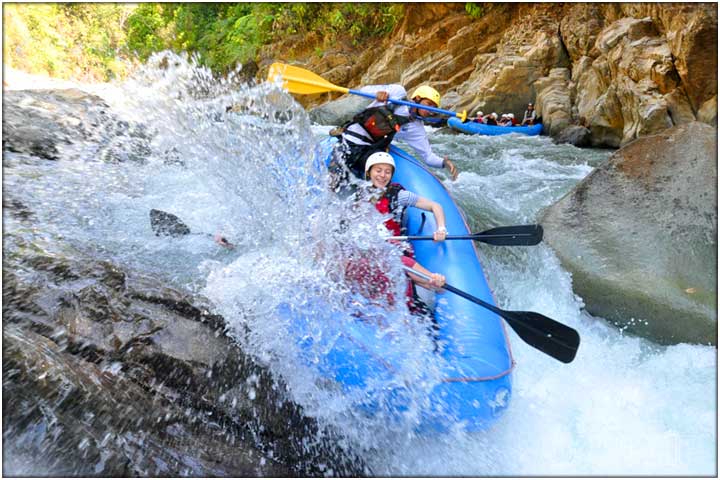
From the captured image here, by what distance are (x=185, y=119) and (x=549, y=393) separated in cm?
283

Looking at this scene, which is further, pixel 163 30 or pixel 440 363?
pixel 163 30

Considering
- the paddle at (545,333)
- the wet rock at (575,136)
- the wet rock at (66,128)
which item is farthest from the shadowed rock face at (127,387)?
the wet rock at (575,136)

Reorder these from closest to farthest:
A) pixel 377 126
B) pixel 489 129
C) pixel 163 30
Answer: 1. pixel 377 126
2. pixel 489 129
3. pixel 163 30

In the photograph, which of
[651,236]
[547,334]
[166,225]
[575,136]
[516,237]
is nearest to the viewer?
[547,334]

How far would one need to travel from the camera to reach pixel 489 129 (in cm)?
841

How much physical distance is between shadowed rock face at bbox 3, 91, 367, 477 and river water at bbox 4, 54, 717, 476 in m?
0.16

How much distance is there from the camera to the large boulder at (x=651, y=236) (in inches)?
101

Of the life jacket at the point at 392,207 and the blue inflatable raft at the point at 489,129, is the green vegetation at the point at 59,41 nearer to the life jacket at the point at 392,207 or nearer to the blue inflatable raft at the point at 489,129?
the life jacket at the point at 392,207

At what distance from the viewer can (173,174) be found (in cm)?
480

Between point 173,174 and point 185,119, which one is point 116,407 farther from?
point 173,174

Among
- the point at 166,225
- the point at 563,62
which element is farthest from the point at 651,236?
the point at 563,62

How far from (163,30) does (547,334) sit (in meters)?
23.2

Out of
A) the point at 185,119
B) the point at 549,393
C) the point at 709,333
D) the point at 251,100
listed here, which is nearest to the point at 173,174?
the point at 185,119

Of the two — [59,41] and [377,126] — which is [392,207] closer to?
[377,126]
